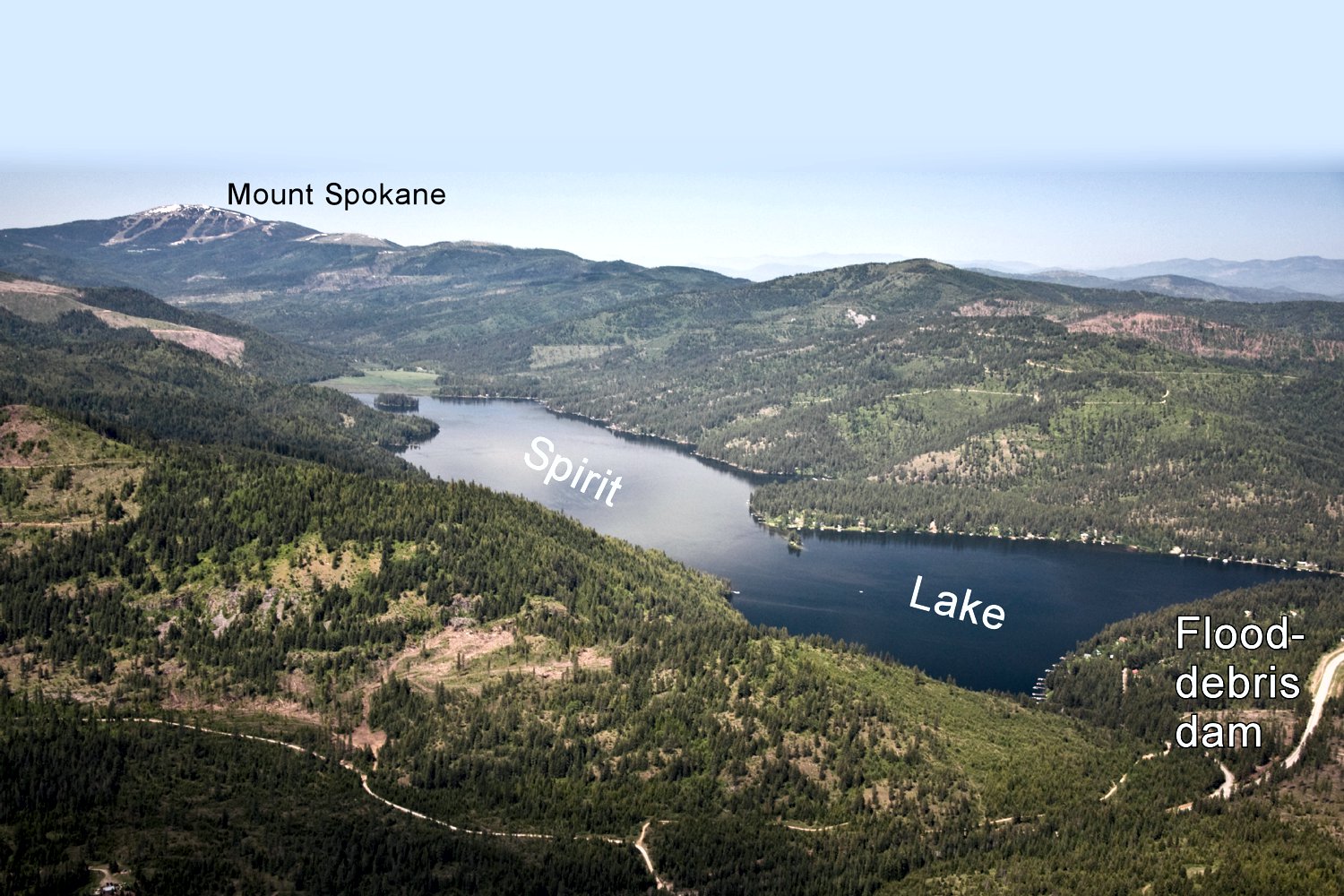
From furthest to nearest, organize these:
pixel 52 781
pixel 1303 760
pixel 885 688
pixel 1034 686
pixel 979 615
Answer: pixel 979 615
pixel 1034 686
pixel 885 688
pixel 1303 760
pixel 52 781

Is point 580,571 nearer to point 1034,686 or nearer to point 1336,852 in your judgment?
point 1034,686

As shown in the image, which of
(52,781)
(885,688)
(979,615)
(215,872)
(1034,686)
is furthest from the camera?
(979,615)

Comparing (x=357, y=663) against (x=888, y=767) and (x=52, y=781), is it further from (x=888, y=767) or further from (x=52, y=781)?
(x=888, y=767)

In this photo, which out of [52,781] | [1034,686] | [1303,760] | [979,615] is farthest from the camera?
[979,615]

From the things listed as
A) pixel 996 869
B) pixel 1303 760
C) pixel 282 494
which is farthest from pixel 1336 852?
pixel 282 494

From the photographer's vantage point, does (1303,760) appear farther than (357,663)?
No

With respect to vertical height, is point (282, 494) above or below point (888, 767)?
above

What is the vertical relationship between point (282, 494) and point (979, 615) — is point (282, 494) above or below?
above

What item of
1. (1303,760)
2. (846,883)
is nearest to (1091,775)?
(1303,760)

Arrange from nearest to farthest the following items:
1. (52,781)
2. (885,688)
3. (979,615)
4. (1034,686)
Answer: (52,781) → (885,688) → (1034,686) → (979,615)
